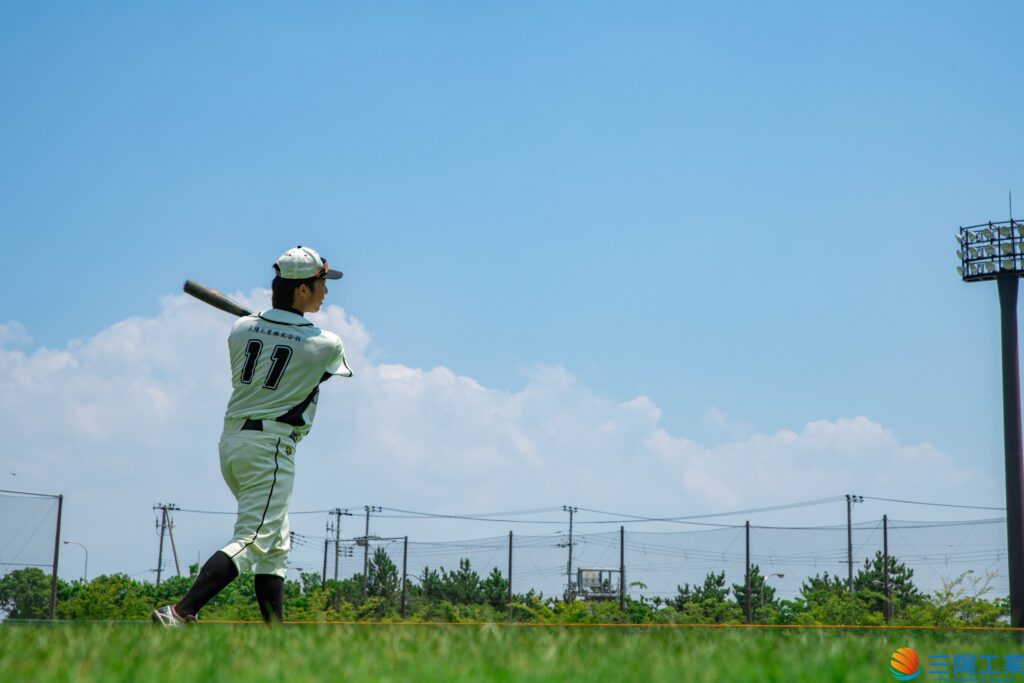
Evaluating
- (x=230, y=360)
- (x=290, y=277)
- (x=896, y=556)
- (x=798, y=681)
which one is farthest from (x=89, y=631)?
(x=896, y=556)

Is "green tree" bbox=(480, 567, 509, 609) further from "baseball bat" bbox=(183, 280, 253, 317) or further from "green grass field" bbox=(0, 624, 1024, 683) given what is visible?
"green grass field" bbox=(0, 624, 1024, 683)

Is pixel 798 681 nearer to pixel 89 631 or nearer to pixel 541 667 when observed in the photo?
pixel 541 667

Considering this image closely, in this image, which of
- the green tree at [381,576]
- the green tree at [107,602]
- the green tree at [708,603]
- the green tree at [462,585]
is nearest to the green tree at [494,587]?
the green tree at [462,585]

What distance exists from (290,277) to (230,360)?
0.64 meters

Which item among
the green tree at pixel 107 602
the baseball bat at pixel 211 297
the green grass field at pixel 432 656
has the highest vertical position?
the baseball bat at pixel 211 297

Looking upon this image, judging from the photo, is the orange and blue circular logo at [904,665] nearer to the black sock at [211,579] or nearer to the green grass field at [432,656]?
the green grass field at [432,656]

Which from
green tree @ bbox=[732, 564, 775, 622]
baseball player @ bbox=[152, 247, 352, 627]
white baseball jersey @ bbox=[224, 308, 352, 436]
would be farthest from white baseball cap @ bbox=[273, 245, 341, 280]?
green tree @ bbox=[732, 564, 775, 622]

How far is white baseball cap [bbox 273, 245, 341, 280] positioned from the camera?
6593 mm

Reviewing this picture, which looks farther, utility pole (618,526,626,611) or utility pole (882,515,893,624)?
utility pole (618,526,626,611)

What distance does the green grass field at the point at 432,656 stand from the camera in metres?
2.97

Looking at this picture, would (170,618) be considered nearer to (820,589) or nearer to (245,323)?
(245,323)

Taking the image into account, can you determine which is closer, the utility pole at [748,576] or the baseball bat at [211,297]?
the baseball bat at [211,297]

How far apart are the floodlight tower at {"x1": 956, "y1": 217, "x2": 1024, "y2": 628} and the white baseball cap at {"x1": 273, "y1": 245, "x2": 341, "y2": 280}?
31090mm

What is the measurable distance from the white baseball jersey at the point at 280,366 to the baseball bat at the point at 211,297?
76 cm
